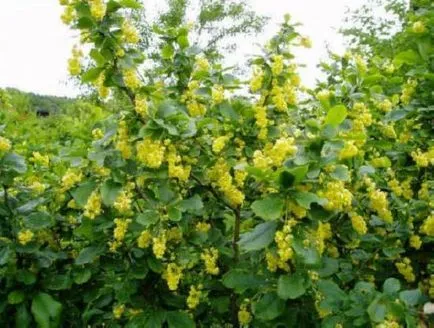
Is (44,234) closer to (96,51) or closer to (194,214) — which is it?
(194,214)

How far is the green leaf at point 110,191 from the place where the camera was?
2.03 m

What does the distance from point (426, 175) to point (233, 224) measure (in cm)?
86

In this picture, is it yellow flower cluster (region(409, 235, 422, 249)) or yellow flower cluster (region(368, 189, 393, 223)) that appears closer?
yellow flower cluster (region(368, 189, 393, 223))

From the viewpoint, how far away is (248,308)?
2340 millimetres

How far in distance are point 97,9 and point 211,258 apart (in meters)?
0.98

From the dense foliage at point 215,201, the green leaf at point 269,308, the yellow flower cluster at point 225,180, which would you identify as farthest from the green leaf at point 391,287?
the yellow flower cluster at point 225,180

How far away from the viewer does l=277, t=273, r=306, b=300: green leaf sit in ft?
5.98

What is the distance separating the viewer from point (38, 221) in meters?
2.35

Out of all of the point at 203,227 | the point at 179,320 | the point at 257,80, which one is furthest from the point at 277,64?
the point at 179,320

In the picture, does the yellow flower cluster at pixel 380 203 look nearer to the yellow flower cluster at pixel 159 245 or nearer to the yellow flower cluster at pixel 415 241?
the yellow flower cluster at pixel 415 241

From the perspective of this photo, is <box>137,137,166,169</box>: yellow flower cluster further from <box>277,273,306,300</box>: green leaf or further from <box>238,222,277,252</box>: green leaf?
<box>277,273,306,300</box>: green leaf

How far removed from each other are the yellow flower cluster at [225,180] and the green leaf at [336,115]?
50 centimetres

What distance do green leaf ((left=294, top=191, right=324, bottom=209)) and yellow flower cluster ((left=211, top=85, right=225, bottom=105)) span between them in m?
0.63

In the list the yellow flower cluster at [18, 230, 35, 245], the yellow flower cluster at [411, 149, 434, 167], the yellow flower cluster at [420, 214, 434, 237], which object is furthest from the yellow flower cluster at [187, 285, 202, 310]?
the yellow flower cluster at [411, 149, 434, 167]
